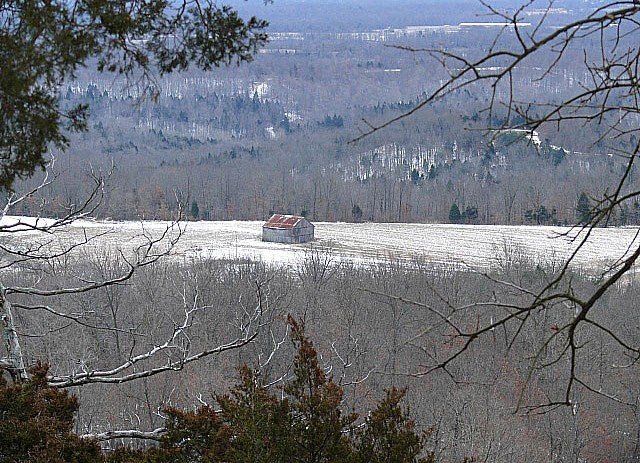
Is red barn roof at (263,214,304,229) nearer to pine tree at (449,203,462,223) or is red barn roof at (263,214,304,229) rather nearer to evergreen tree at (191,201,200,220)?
evergreen tree at (191,201,200,220)

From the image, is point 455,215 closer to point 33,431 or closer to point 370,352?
point 370,352

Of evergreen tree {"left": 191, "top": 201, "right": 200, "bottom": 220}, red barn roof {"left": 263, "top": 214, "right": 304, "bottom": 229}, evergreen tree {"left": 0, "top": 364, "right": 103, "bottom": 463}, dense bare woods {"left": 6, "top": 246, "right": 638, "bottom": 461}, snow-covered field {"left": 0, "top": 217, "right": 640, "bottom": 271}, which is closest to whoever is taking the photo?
evergreen tree {"left": 0, "top": 364, "right": 103, "bottom": 463}

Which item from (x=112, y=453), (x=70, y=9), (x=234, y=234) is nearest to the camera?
(x=70, y=9)

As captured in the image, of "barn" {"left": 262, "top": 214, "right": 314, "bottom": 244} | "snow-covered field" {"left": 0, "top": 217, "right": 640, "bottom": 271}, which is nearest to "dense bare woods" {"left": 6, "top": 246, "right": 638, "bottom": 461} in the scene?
"snow-covered field" {"left": 0, "top": 217, "right": 640, "bottom": 271}

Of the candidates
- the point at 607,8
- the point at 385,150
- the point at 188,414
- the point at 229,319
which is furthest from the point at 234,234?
the point at 607,8

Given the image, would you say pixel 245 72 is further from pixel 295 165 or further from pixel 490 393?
pixel 490 393

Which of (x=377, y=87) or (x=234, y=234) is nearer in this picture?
(x=234, y=234)

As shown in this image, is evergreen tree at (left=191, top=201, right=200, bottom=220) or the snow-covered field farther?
evergreen tree at (left=191, top=201, right=200, bottom=220)
